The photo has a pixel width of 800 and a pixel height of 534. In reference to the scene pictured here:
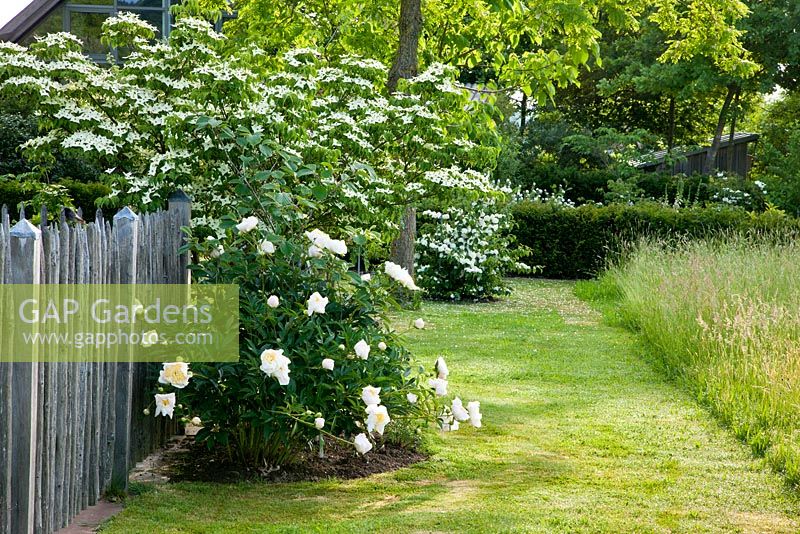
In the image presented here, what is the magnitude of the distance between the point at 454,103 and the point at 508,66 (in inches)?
118

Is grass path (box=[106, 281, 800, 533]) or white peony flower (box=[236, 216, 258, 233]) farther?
white peony flower (box=[236, 216, 258, 233])

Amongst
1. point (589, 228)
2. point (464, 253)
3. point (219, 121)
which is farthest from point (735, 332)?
point (589, 228)

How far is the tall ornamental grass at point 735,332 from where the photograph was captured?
5.91 meters

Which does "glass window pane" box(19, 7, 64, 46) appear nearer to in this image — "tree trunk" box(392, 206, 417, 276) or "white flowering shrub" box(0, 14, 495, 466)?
"tree trunk" box(392, 206, 417, 276)

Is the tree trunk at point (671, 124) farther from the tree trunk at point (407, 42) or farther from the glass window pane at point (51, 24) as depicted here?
the tree trunk at point (407, 42)

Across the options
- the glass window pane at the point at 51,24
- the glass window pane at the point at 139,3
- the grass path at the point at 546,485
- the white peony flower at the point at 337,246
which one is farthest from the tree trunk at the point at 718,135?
the white peony flower at the point at 337,246

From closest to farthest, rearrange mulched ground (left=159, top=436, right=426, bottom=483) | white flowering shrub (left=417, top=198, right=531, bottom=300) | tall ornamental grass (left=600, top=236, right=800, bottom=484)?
mulched ground (left=159, top=436, right=426, bottom=483), tall ornamental grass (left=600, top=236, right=800, bottom=484), white flowering shrub (left=417, top=198, right=531, bottom=300)

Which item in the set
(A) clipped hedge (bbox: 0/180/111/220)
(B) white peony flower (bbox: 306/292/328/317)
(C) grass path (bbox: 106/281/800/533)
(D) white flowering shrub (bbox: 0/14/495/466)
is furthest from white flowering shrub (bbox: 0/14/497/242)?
(A) clipped hedge (bbox: 0/180/111/220)

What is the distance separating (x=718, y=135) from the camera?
96.0 ft

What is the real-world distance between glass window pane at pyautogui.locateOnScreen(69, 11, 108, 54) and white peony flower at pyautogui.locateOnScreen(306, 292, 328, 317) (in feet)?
71.5

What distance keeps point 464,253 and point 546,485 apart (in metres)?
8.94

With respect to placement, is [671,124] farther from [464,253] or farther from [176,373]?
[176,373]

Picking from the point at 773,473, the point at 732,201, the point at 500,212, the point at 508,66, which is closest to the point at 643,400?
the point at 773,473

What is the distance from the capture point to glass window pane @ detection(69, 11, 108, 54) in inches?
966
